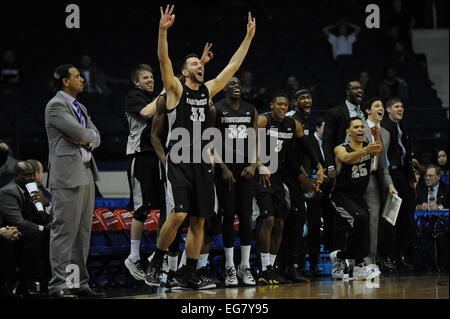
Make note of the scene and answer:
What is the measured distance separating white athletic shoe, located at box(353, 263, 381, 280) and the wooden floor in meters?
0.08

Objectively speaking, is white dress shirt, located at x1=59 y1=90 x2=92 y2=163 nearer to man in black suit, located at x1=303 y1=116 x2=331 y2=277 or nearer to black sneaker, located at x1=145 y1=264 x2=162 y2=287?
black sneaker, located at x1=145 y1=264 x2=162 y2=287

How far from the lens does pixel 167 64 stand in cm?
624

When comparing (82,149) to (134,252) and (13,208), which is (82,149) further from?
(134,252)

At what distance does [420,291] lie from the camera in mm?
6742

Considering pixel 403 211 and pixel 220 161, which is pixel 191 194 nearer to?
pixel 220 161

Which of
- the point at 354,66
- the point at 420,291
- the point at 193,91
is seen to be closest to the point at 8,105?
the point at 354,66

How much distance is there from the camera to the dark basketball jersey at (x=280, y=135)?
7676mm

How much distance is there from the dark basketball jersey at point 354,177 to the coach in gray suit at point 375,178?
0.79 feet

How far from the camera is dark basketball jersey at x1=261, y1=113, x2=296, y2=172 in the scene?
302 inches

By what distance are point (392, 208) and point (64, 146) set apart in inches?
137

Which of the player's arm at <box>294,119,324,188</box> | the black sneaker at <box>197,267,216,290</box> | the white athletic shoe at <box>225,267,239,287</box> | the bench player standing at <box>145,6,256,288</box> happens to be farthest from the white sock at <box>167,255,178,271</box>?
the player's arm at <box>294,119,324,188</box>

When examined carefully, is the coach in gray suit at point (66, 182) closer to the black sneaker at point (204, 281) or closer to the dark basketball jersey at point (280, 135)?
the black sneaker at point (204, 281)

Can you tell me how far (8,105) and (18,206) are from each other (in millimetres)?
5921

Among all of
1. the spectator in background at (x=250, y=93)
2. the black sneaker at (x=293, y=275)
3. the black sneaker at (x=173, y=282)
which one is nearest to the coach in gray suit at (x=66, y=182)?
the black sneaker at (x=173, y=282)
